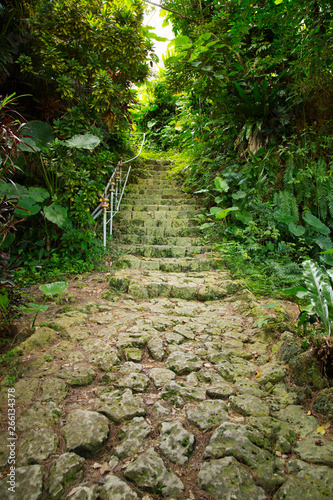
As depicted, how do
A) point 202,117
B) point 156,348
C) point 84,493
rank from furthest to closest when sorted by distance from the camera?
point 202,117, point 156,348, point 84,493

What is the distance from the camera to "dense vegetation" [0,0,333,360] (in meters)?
3.02

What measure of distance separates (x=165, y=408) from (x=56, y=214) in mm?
2262

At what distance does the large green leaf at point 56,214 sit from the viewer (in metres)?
2.84

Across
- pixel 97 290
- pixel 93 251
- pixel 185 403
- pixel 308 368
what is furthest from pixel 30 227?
pixel 308 368

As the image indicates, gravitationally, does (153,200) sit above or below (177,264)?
above

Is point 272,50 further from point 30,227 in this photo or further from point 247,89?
point 30,227

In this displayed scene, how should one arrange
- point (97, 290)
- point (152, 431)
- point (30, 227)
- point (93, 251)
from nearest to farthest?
point (152, 431), point (97, 290), point (30, 227), point (93, 251)

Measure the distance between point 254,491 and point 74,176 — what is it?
3.05 meters

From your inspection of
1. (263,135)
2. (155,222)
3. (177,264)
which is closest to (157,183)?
(155,222)

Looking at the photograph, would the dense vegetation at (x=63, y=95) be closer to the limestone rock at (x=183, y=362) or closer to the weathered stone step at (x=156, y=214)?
the weathered stone step at (x=156, y=214)

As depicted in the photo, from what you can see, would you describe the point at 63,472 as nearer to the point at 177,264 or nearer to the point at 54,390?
the point at 54,390

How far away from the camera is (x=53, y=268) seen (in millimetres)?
3115

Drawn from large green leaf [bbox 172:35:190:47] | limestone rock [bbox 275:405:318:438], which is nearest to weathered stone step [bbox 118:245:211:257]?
limestone rock [bbox 275:405:318:438]

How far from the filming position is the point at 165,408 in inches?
56.8
